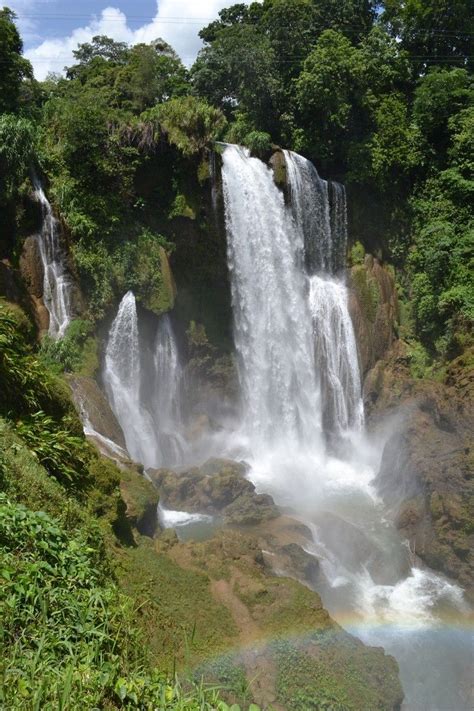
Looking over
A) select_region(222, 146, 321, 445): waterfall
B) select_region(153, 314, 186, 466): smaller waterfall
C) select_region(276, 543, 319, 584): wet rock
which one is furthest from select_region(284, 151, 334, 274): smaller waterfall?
select_region(276, 543, 319, 584): wet rock

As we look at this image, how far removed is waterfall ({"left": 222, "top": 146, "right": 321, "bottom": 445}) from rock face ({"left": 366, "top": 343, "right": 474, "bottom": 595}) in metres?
2.76

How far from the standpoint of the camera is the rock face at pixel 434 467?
37.2ft

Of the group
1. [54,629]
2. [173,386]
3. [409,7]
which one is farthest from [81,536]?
[409,7]

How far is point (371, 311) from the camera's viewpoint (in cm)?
1908

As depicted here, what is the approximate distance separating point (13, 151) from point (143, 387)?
7368 millimetres

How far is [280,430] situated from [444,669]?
33.2ft

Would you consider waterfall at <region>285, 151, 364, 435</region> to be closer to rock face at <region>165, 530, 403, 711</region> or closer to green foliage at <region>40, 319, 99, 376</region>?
green foliage at <region>40, 319, 99, 376</region>

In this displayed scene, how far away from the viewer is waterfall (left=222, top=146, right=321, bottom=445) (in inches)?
695

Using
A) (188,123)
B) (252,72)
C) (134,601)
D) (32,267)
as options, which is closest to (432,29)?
(252,72)

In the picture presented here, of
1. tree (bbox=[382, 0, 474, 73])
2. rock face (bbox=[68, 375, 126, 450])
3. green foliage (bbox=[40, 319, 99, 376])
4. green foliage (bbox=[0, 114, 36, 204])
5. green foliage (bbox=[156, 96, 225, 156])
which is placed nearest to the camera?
rock face (bbox=[68, 375, 126, 450])

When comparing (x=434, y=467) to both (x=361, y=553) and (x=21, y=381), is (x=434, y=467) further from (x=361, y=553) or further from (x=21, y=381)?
(x=21, y=381)

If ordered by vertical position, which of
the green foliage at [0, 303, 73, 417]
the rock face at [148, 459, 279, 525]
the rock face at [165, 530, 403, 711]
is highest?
the green foliage at [0, 303, 73, 417]

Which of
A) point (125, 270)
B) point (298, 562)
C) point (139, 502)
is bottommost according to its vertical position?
point (298, 562)

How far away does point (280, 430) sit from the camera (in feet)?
59.0
